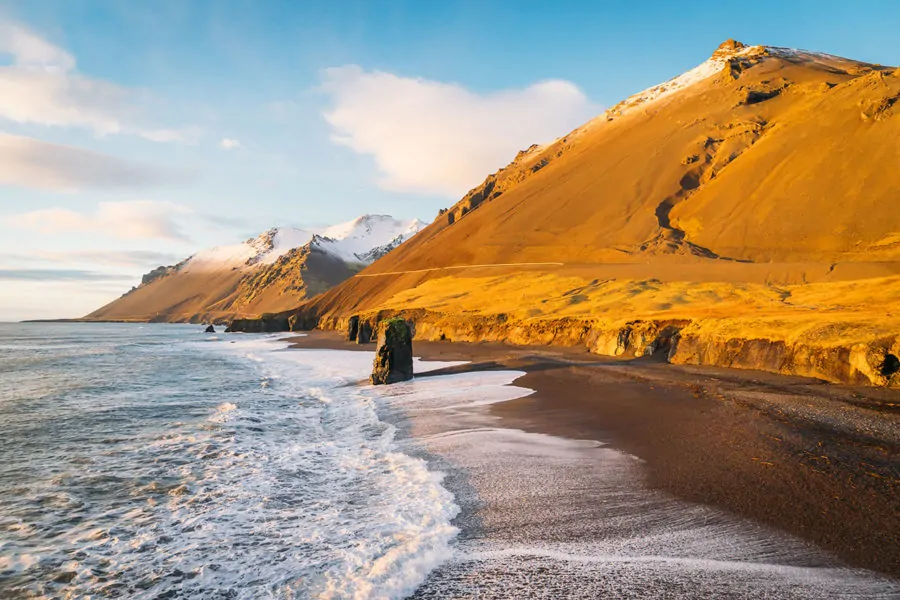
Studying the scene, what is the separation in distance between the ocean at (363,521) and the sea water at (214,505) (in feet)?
0.13

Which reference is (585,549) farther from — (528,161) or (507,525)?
(528,161)

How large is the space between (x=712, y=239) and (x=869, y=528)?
306ft

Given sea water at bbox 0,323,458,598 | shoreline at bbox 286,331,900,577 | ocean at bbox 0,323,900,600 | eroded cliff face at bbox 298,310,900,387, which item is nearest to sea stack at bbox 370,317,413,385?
sea water at bbox 0,323,458,598

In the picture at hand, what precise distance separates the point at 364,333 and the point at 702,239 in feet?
213

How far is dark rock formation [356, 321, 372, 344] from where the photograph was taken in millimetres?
62759

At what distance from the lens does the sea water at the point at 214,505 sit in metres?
6.11

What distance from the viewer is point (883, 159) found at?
82.1 m

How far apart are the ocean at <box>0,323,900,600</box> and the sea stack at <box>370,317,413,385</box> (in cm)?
874

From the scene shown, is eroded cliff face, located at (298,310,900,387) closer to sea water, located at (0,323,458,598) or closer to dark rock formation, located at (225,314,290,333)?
sea water, located at (0,323,458,598)

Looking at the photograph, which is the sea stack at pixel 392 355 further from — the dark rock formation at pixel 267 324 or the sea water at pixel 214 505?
the dark rock formation at pixel 267 324

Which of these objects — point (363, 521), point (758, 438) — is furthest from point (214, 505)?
point (758, 438)

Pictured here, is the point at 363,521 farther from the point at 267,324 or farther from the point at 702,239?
the point at 267,324

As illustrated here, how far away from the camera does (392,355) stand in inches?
973

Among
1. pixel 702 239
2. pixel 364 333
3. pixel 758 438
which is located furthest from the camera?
pixel 702 239
